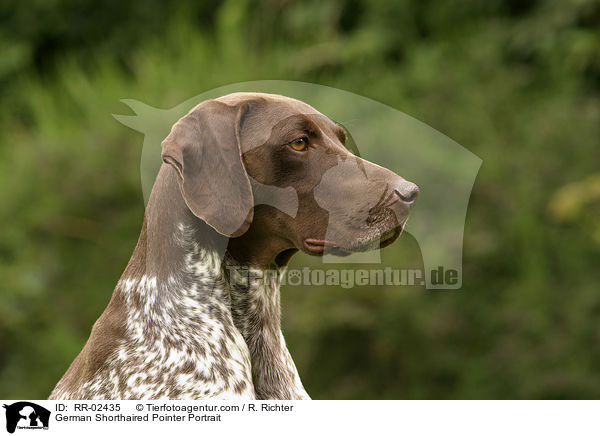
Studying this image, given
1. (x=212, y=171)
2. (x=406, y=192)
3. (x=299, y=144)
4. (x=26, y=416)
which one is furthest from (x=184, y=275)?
(x=406, y=192)

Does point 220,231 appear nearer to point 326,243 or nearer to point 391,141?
point 326,243

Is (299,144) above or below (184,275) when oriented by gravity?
above

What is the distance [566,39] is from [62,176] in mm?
5702

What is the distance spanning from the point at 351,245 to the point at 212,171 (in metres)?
0.57

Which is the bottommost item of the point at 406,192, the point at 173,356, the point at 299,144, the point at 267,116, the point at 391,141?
the point at 173,356

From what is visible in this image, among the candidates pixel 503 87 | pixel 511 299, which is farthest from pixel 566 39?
pixel 511 299

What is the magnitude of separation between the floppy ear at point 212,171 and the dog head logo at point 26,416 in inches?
37.8

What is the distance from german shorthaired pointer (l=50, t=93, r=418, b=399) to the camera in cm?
288

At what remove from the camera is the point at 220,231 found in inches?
111

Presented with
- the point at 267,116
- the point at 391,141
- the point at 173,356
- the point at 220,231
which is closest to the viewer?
the point at 220,231

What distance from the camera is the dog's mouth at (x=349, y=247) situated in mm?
2943

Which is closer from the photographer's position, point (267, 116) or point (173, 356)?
point (173, 356)

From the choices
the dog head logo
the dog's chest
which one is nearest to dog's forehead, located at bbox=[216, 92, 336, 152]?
the dog's chest

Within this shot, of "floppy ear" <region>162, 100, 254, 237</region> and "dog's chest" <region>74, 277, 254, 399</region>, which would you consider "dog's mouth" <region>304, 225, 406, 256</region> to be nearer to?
"floppy ear" <region>162, 100, 254, 237</region>
